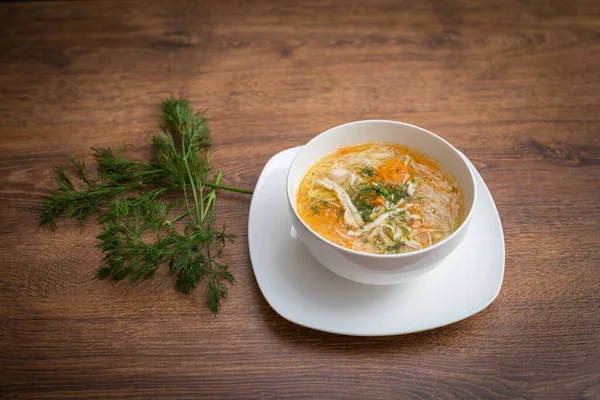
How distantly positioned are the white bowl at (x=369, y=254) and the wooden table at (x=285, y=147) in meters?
0.27

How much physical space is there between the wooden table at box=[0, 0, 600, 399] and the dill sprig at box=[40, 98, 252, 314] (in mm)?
75

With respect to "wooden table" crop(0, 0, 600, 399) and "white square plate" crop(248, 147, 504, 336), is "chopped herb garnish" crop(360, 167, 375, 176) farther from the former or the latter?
"wooden table" crop(0, 0, 600, 399)

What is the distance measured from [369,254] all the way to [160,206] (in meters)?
0.94

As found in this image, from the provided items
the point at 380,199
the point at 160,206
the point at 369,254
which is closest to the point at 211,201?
the point at 160,206

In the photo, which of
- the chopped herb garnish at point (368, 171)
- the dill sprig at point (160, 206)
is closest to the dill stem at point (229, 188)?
the dill sprig at point (160, 206)

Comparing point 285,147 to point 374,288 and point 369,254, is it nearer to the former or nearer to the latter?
point 374,288

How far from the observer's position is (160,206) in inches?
92.9

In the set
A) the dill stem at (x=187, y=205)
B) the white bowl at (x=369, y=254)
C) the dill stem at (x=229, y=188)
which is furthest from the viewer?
the dill stem at (x=229, y=188)

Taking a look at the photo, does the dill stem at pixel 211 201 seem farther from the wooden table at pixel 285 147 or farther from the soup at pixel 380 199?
the soup at pixel 380 199

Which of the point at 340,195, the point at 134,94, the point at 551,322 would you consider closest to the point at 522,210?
the point at 551,322

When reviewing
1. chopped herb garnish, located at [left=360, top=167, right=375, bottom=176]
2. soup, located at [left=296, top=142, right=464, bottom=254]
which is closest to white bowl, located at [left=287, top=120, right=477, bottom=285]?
soup, located at [left=296, top=142, right=464, bottom=254]

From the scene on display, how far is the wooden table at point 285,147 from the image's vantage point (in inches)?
78.5

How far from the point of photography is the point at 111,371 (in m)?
2.00

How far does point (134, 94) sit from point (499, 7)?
219 centimetres
